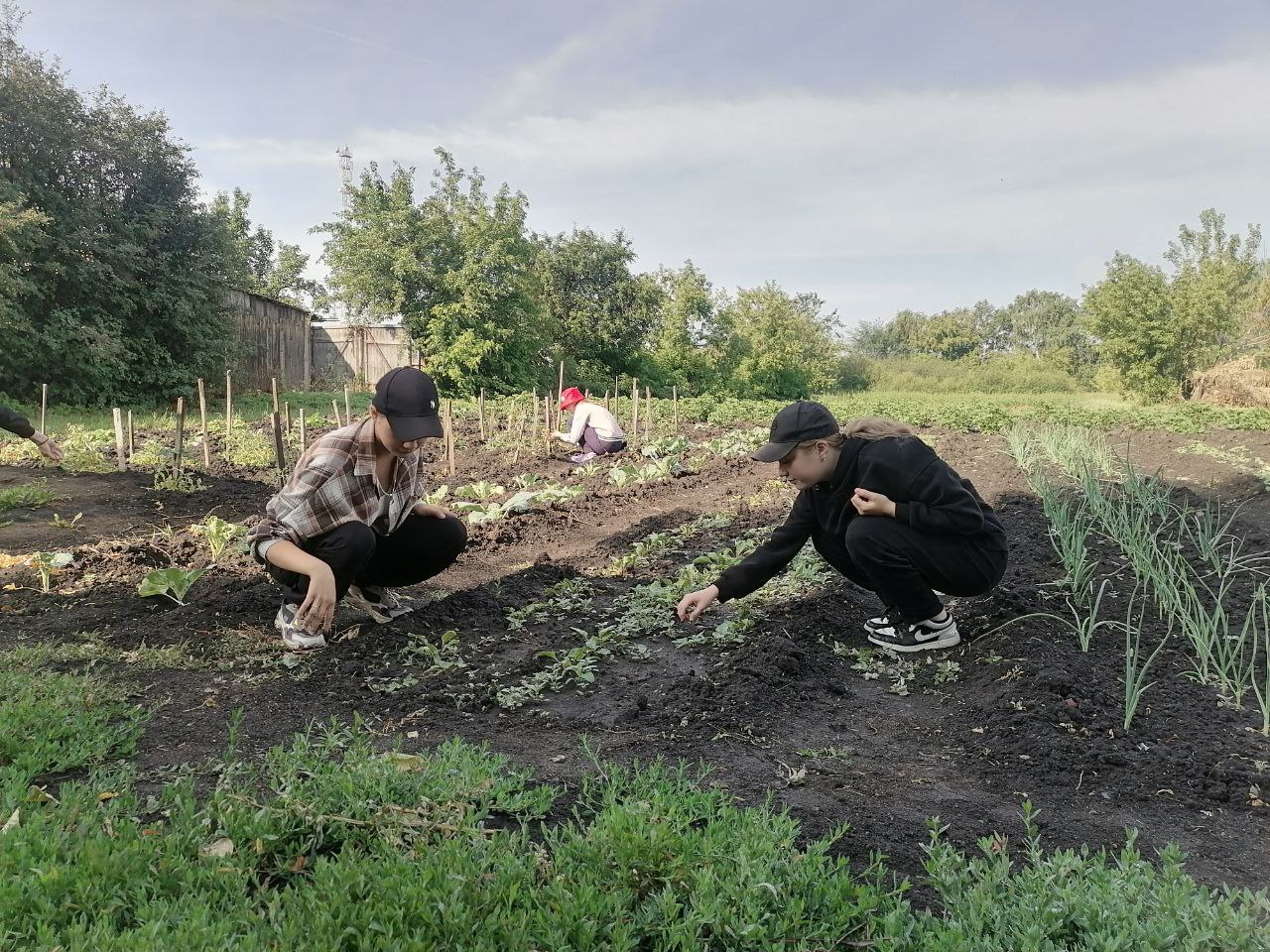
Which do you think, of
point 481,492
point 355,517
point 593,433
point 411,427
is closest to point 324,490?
point 355,517

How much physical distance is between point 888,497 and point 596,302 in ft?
95.3

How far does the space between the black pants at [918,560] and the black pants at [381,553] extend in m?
1.98

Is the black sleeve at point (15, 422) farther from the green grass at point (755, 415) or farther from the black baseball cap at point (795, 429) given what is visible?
the green grass at point (755, 415)

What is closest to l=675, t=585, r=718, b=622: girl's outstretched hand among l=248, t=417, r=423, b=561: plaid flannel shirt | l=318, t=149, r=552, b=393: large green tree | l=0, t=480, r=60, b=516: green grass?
l=248, t=417, r=423, b=561: plaid flannel shirt

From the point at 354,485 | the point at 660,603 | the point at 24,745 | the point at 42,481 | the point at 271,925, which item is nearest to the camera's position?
the point at 271,925

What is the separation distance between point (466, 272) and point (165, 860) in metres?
25.5

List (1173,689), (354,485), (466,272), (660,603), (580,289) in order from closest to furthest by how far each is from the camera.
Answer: (1173,689) < (354,485) < (660,603) < (466,272) < (580,289)

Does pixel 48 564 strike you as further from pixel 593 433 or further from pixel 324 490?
pixel 593 433

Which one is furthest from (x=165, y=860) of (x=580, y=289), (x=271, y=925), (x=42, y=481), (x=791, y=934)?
(x=580, y=289)

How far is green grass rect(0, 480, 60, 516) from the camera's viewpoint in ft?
21.1

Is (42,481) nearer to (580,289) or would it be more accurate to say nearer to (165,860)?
(165,860)

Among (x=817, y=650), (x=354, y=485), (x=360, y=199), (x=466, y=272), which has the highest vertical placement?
(x=360, y=199)

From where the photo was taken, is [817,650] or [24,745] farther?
[817,650]

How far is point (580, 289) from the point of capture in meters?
32.0
